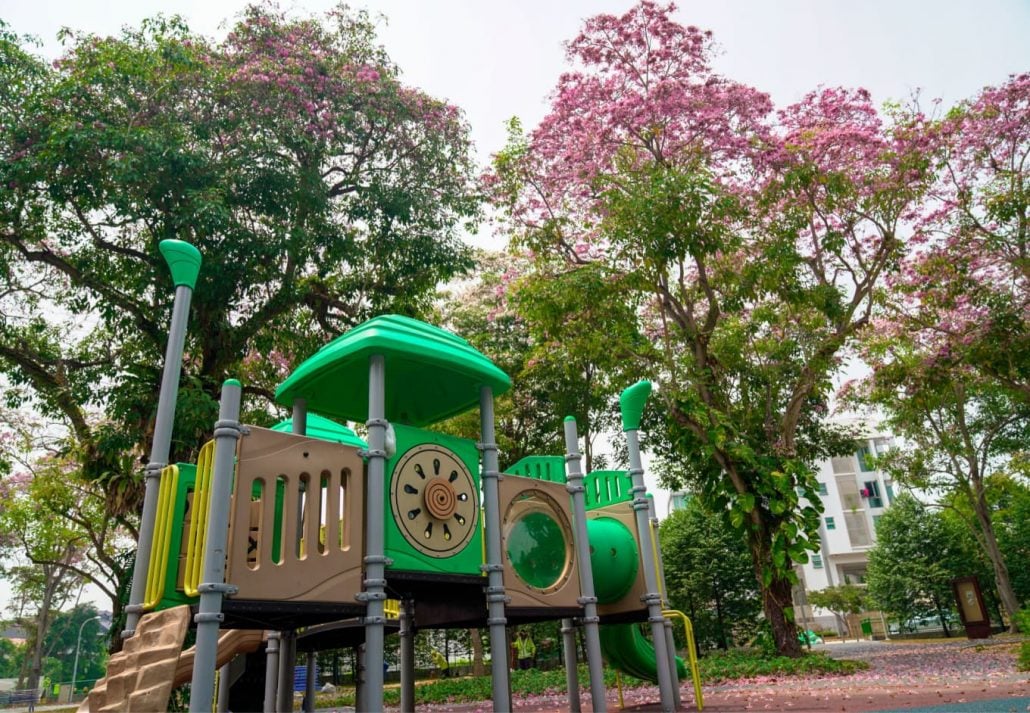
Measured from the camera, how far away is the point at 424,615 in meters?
5.91

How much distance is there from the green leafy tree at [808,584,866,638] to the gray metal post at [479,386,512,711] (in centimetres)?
3925

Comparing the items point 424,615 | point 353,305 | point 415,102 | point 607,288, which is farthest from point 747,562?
point 424,615

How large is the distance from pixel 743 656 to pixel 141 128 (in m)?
13.9

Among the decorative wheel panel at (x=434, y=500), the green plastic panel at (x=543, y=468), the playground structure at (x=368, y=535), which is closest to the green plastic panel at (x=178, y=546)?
the playground structure at (x=368, y=535)

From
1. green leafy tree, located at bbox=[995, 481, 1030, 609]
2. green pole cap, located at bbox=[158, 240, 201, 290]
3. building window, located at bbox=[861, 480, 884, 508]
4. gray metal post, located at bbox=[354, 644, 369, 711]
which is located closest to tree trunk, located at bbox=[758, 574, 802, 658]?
gray metal post, located at bbox=[354, 644, 369, 711]

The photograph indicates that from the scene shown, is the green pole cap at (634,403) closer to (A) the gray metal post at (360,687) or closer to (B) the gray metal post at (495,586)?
(B) the gray metal post at (495,586)

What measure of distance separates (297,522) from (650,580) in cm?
395

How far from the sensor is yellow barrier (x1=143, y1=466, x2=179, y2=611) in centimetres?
437

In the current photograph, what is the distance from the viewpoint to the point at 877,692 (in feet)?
25.6

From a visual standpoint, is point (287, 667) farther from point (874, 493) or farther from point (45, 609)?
point (874, 493)

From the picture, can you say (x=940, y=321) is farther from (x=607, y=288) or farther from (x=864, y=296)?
(x=607, y=288)

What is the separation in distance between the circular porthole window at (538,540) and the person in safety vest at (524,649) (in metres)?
16.8

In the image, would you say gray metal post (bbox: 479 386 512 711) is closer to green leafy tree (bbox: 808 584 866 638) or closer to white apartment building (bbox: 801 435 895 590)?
green leafy tree (bbox: 808 584 866 638)

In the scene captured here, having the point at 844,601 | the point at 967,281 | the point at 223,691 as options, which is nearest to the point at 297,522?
the point at 223,691
